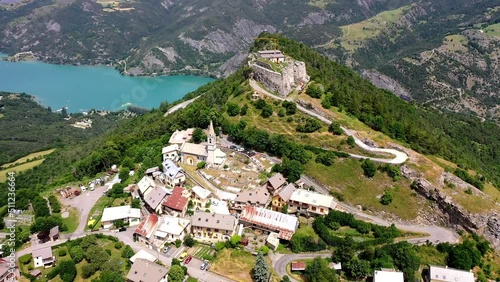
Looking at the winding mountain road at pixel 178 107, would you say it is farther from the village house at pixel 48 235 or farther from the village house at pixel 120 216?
the village house at pixel 48 235

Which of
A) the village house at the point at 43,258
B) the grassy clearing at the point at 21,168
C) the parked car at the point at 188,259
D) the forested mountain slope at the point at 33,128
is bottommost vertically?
the forested mountain slope at the point at 33,128

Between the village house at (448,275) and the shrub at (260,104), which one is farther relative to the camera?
the shrub at (260,104)

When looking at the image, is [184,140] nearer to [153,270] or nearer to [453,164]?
[153,270]

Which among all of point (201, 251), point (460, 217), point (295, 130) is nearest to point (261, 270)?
point (201, 251)

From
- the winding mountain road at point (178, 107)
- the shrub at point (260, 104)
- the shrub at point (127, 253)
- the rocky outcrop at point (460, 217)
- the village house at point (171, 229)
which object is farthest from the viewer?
the winding mountain road at point (178, 107)

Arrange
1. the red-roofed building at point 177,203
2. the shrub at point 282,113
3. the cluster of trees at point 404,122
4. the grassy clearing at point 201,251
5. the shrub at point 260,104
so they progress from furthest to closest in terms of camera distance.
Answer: the shrub at point 260,104 < the shrub at point 282,113 < the cluster of trees at point 404,122 < the red-roofed building at point 177,203 < the grassy clearing at point 201,251

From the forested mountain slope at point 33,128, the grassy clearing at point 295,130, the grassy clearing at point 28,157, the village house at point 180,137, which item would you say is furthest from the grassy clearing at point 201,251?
the forested mountain slope at point 33,128

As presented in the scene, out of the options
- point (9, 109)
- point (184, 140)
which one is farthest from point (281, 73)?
point (9, 109)
